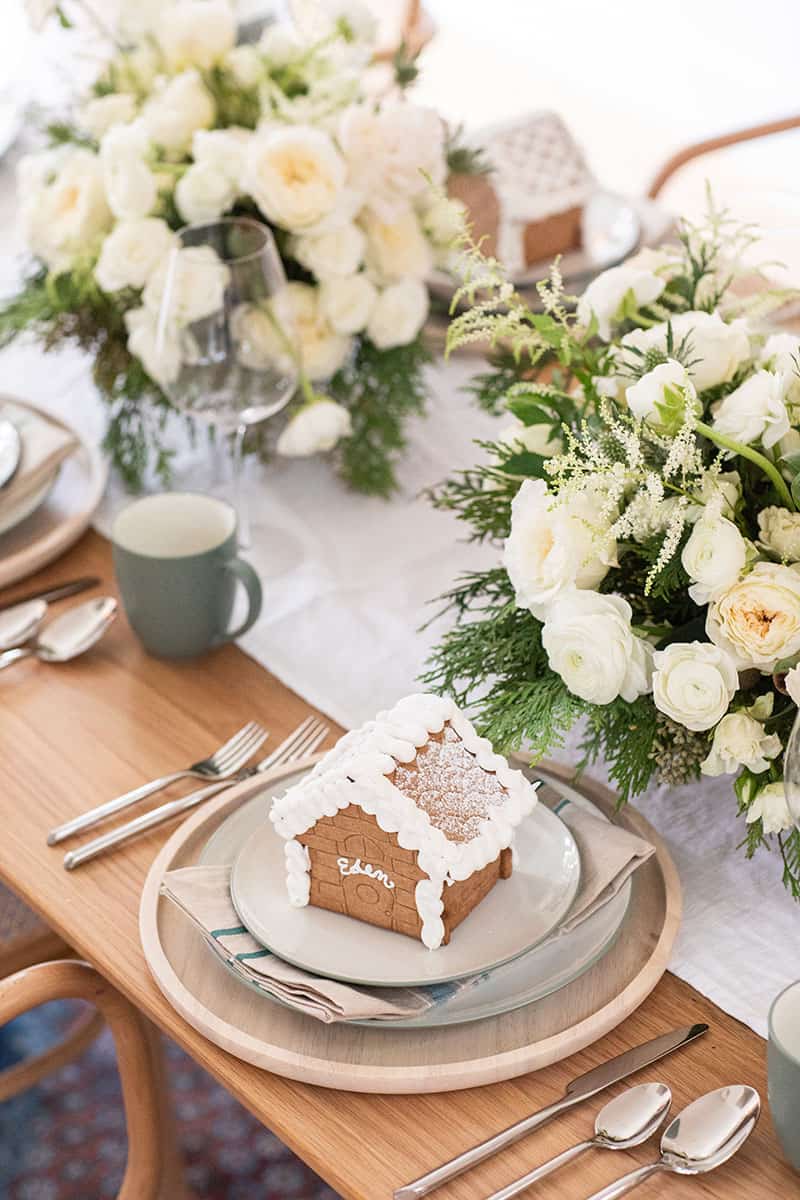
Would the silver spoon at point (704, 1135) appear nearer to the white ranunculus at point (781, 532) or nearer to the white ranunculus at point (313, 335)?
the white ranunculus at point (781, 532)

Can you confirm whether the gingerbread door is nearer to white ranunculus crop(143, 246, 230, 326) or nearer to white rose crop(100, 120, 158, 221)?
white ranunculus crop(143, 246, 230, 326)

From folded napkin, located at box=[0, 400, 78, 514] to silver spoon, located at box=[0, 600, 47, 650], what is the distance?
0.49 feet

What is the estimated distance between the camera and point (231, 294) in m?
1.37

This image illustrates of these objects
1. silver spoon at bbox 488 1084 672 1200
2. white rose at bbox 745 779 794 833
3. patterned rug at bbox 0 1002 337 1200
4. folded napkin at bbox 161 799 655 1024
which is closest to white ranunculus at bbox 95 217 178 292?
folded napkin at bbox 161 799 655 1024

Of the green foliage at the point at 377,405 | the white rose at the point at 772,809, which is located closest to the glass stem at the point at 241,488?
the green foliage at the point at 377,405

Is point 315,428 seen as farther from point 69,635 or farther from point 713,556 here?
point 713,556

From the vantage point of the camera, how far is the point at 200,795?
3.72ft

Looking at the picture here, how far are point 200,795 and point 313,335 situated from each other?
596mm

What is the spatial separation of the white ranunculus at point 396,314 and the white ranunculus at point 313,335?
43 mm

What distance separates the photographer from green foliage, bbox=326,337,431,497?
62.0 inches

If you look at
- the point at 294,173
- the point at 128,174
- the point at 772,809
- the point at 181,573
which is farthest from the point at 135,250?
the point at 772,809

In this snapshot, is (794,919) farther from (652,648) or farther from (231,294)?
(231,294)

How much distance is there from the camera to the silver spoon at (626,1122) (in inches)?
33.4

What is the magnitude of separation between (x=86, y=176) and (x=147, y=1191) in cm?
99
